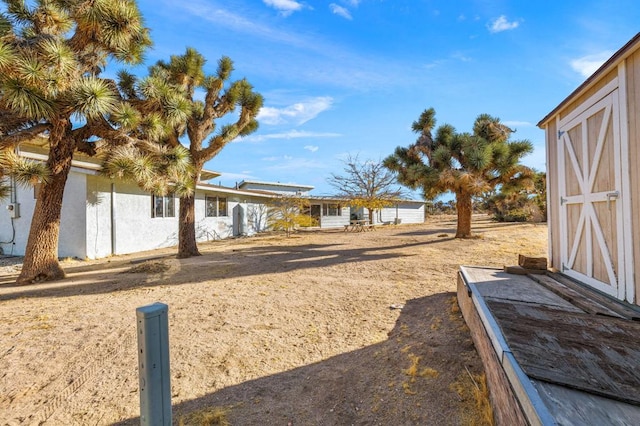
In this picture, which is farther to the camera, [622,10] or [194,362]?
[622,10]

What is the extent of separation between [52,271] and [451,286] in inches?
368

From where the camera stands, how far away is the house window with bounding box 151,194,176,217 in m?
13.0

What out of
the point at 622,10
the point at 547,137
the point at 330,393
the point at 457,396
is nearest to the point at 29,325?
Result: the point at 330,393

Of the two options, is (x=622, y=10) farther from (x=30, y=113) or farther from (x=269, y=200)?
(x=269, y=200)

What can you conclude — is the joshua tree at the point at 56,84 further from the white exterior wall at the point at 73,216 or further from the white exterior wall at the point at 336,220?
the white exterior wall at the point at 336,220

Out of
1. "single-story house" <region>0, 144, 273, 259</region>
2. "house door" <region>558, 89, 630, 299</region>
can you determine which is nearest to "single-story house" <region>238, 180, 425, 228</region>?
"single-story house" <region>0, 144, 273, 259</region>

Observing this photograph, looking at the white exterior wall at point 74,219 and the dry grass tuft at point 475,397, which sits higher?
the white exterior wall at point 74,219

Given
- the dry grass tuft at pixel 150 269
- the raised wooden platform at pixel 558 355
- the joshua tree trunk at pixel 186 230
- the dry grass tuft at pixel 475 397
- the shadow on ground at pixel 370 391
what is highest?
the joshua tree trunk at pixel 186 230

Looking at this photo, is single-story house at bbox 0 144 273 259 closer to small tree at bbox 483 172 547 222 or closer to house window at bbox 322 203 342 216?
house window at bbox 322 203 342 216

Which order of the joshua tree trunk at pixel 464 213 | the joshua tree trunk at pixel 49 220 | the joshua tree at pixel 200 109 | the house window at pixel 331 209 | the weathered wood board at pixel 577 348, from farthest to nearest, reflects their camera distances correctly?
the house window at pixel 331 209, the joshua tree trunk at pixel 464 213, the joshua tree at pixel 200 109, the joshua tree trunk at pixel 49 220, the weathered wood board at pixel 577 348

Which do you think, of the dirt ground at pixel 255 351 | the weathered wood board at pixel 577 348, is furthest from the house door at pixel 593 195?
the dirt ground at pixel 255 351

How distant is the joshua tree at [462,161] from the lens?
11336mm

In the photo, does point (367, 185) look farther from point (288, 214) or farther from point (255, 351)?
point (255, 351)

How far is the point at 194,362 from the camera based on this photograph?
3.21 metres
